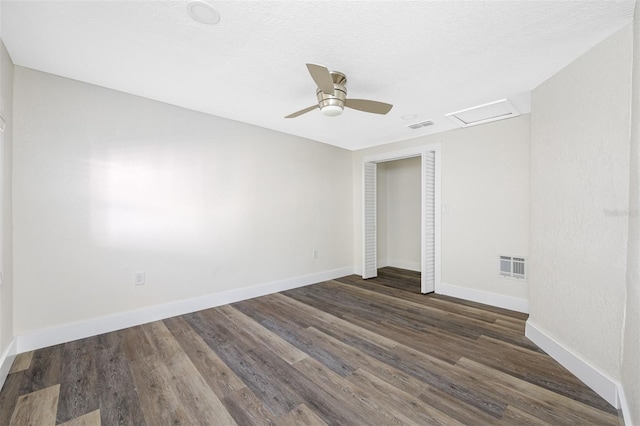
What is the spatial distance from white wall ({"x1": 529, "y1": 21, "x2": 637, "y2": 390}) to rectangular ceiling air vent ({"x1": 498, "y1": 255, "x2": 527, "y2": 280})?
72cm

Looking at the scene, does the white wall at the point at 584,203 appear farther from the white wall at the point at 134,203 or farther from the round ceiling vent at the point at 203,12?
the white wall at the point at 134,203

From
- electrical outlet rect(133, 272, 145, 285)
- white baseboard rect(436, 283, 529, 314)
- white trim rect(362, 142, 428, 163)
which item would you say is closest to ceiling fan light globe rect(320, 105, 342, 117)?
white trim rect(362, 142, 428, 163)

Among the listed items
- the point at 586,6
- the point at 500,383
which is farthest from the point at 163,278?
the point at 586,6

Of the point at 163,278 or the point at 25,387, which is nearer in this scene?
the point at 25,387

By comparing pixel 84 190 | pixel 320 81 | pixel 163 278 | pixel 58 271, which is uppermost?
pixel 320 81

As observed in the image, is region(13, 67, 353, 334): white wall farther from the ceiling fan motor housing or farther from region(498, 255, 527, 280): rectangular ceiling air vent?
region(498, 255, 527, 280): rectangular ceiling air vent

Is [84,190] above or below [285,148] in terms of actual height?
below

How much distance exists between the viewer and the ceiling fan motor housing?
2088mm

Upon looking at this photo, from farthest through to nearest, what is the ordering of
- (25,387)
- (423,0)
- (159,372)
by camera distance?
1. (159,372)
2. (25,387)
3. (423,0)

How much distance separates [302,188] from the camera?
4.13m

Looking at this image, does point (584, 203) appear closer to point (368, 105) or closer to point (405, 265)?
point (368, 105)

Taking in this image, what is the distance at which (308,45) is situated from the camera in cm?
177

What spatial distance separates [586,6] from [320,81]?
1.53 metres

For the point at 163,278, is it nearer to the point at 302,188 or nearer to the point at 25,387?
the point at 25,387
